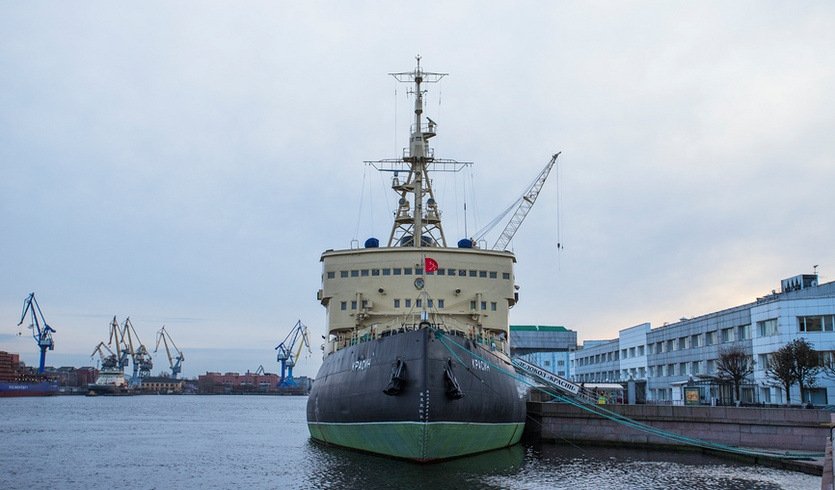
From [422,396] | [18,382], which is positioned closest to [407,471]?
[422,396]

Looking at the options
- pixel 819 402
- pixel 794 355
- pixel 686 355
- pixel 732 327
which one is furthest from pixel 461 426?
pixel 686 355

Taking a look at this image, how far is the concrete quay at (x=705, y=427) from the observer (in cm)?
3209

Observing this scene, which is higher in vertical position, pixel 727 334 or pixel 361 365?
pixel 727 334

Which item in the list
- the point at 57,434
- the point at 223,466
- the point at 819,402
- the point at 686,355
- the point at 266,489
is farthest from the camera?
the point at 686,355

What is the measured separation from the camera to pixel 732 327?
54.4 m

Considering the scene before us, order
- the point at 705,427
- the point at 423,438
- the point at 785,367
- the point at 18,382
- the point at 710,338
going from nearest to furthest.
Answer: the point at 423,438 → the point at 705,427 → the point at 785,367 → the point at 710,338 → the point at 18,382

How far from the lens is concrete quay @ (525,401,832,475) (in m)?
32.1

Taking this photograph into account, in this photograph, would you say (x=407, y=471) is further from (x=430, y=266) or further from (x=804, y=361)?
(x=804, y=361)

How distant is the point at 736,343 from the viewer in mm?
53531

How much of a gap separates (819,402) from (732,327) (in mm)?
9296

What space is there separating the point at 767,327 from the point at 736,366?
4443 mm

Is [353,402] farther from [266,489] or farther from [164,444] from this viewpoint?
[164,444]

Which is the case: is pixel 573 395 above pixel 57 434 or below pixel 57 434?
above

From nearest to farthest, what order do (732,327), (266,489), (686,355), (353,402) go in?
(266,489) < (353,402) < (732,327) < (686,355)
